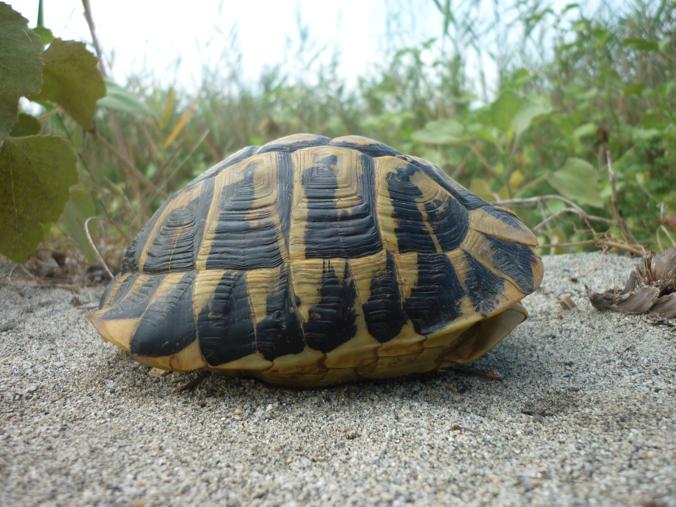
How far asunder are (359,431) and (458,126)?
2560mm

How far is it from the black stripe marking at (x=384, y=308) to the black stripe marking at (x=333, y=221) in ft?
0.31

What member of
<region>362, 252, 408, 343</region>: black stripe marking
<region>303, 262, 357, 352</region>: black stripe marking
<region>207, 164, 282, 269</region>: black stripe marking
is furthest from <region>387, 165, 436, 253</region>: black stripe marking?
<region>207, 164, 282, 269</region>: black stripe marking

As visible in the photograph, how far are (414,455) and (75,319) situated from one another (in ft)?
5.71

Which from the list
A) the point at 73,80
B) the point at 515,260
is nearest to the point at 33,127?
the point at 73,80

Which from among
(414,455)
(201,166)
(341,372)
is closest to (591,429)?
(414,455)

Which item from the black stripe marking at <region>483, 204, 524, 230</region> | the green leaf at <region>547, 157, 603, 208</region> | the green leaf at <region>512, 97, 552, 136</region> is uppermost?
the green leaf at <region>512, 97, 552, 136</region>

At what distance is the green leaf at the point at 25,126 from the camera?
2352mm

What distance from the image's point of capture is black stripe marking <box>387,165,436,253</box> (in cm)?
170

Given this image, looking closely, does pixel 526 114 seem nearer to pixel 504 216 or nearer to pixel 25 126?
pixel 504 216

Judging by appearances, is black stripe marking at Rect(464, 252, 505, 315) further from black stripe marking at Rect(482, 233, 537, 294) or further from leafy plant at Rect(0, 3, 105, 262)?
leafy plant at Rect(0, 3, 105, 262)

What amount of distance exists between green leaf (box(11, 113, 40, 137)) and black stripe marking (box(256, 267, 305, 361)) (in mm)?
1511

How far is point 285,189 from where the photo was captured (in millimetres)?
1743

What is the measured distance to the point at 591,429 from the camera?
1358 millimetres

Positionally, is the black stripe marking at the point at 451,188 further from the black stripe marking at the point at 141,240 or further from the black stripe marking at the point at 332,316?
the black stripe marking at the point at 141,240
